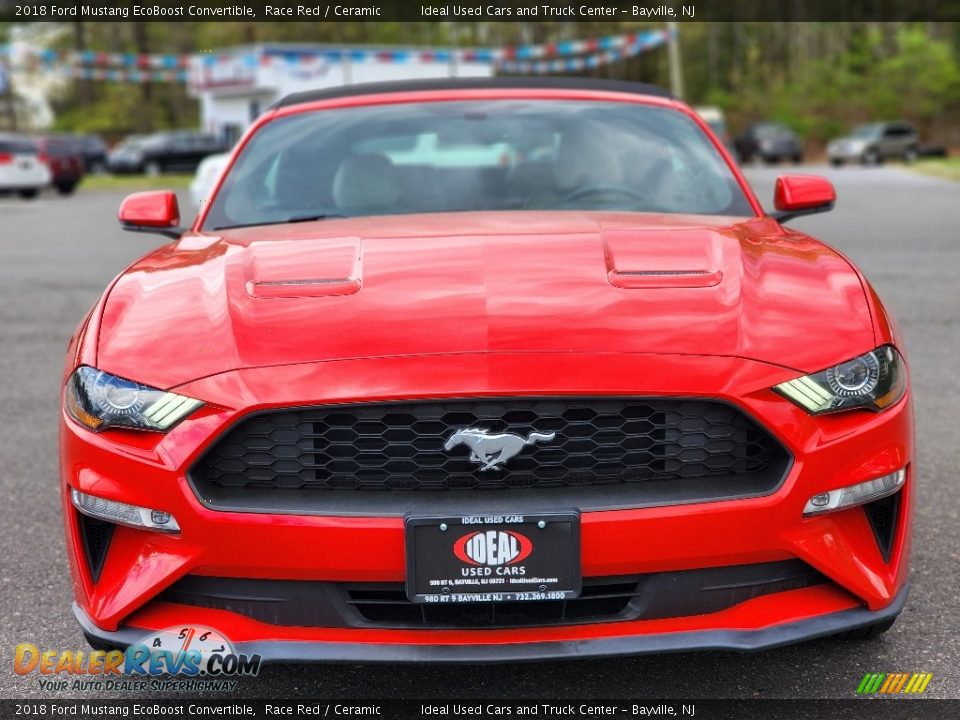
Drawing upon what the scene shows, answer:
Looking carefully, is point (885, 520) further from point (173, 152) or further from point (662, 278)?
point (173, 152)

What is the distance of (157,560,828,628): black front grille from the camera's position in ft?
7.54

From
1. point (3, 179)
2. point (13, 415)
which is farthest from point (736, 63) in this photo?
point (13, 415)

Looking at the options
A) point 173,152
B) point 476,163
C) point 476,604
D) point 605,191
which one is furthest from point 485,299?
point 173,152

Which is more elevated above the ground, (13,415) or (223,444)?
(223,444)

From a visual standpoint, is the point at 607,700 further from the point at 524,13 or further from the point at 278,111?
the point at 524,13

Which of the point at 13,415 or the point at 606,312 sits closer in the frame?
the point at 606,312

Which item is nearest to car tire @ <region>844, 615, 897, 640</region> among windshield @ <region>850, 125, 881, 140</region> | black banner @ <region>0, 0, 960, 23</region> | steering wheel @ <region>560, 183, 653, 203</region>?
steering wheel @ <region>560, 183, 653, 203</region>

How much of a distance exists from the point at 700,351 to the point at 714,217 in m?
1.23

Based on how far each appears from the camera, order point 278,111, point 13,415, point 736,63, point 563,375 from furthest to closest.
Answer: point 736,63, point 13,415, point 278,111, point 563,375

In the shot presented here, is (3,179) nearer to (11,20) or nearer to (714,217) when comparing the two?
(714,217)

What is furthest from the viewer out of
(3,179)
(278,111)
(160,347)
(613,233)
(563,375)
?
(3,179)

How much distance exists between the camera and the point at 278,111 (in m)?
4.28

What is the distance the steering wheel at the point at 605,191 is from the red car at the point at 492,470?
45.3 inches

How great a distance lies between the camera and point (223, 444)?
7.73ft
